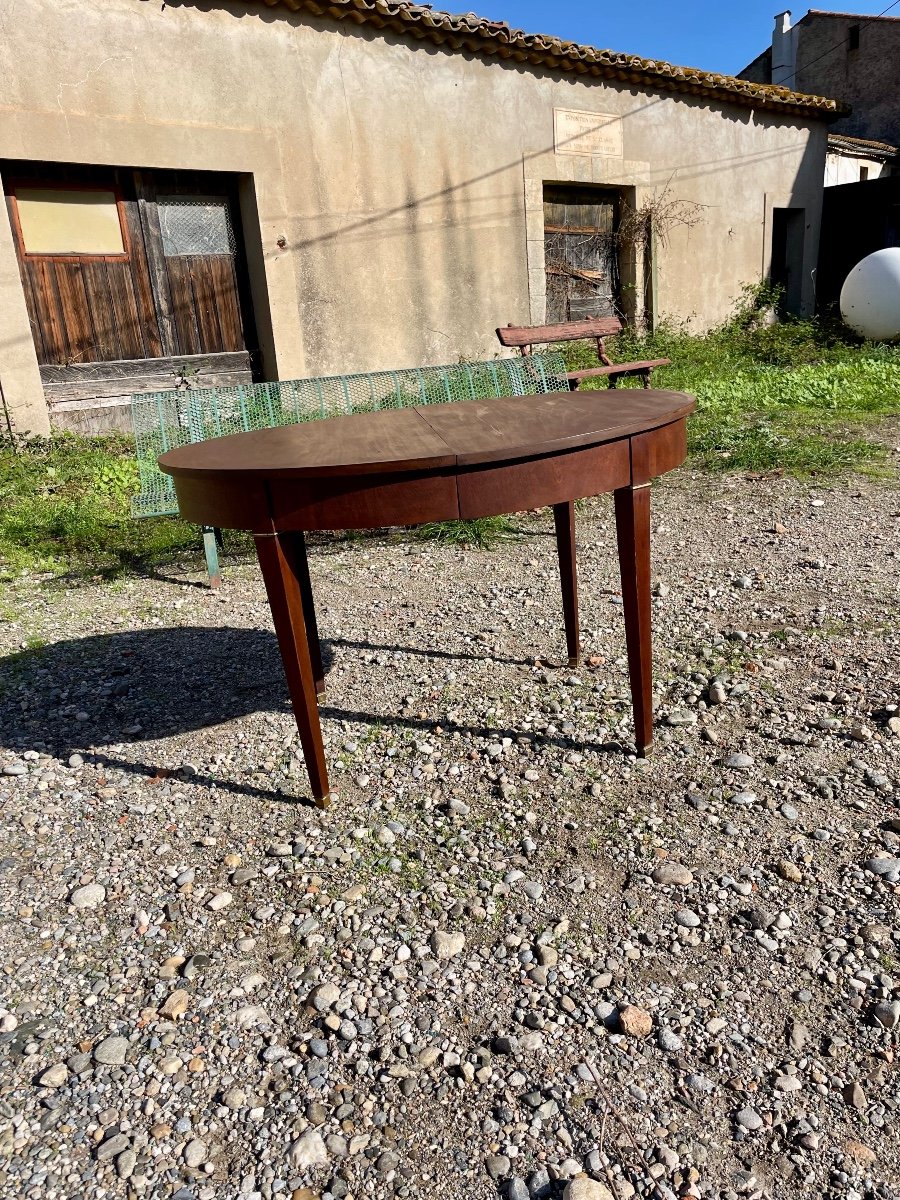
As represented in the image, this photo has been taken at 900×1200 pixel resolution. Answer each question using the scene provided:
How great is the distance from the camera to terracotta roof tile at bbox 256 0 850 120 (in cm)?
721

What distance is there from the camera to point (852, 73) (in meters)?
17.2

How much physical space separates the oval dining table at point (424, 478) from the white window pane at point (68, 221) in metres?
5.54

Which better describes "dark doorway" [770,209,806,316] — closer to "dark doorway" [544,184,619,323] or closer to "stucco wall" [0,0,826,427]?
"stucco wall" [0,0,826,427]

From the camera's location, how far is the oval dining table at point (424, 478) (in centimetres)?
168

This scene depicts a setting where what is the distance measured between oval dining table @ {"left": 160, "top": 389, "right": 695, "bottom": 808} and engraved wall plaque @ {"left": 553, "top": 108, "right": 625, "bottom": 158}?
330 inches

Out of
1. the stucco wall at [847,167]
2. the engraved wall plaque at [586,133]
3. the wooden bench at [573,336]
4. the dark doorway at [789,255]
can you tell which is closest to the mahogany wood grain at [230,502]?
the wooden bench at [573,336]

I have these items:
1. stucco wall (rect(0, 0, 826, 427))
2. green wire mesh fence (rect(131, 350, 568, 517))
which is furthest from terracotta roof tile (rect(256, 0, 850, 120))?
green wire mesh fence (rect(131, 350, 568, 517))

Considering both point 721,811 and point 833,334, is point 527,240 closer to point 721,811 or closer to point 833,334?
point 833,334

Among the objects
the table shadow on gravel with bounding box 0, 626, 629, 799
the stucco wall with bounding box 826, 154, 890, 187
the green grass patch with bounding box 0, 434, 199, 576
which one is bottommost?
the table shadow on gravel with bounding box 0, 626, 629, 799

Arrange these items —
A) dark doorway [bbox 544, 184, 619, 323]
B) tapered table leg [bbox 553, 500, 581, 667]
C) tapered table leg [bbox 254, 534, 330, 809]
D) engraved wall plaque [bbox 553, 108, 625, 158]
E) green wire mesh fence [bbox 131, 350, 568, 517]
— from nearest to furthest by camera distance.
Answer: tapered table leg [bbox 254, 534, 330, 809] < tapered table leg [bbox 553, 500, 581, 667] < green wire mesh fence [bbox 131, 350, 568, 517] < engraved wall plaque [bbox 553, 108, 625, 158] < dark doorway [bbox 544, 184, 619, 323]

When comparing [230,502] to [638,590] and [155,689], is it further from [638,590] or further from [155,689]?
[155,689]

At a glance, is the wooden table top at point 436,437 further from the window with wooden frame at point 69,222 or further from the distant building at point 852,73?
the distant building at point 852,73

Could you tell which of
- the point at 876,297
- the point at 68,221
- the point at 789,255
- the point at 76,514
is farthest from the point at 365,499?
the point at 789,255

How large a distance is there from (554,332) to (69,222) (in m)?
4.02
